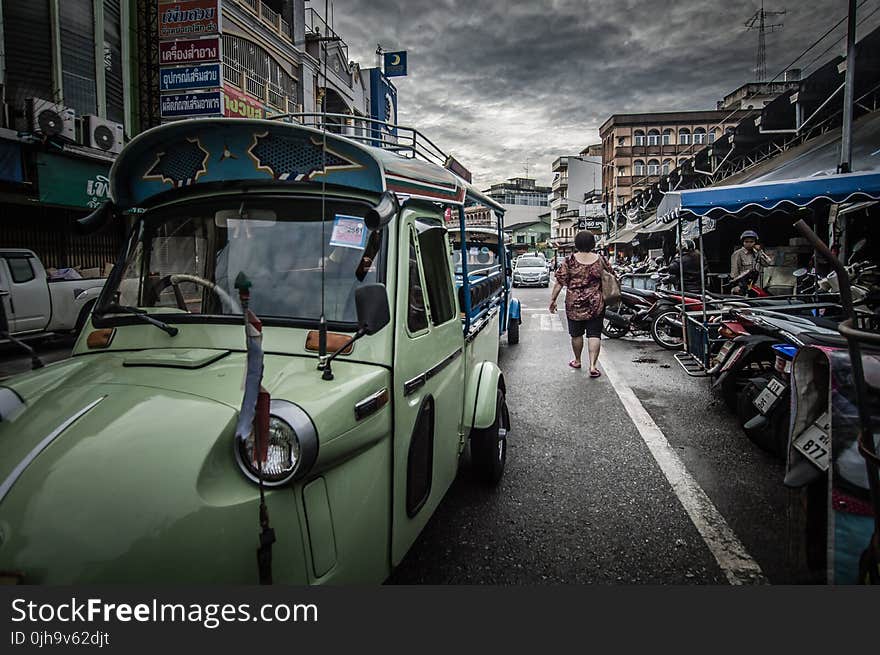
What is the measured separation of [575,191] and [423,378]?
77902 millimetres

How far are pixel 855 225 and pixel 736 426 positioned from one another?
9.98 m

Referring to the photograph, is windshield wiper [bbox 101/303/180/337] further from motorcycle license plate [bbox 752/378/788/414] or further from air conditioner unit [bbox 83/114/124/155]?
air conditioner unit [bbox 83/114/124/155]

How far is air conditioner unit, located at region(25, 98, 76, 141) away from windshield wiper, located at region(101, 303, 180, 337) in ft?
43.3

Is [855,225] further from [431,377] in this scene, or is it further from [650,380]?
[431,377]

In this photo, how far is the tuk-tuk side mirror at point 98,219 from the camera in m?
2.83

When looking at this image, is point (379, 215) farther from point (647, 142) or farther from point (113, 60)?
point (647, 142)

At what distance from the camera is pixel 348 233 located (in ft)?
7.66

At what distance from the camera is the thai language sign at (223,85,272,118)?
16.6 m

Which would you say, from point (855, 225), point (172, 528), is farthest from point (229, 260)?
point (855, 225)

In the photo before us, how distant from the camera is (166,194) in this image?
2730 millimetres

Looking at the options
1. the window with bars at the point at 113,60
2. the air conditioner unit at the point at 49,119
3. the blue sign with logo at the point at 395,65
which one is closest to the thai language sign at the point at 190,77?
the air conditioner unit at the point at 49,119

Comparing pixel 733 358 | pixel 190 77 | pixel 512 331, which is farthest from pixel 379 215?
pixel 190 77

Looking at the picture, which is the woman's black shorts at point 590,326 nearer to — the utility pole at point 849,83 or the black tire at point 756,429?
the black tire at point 756,429

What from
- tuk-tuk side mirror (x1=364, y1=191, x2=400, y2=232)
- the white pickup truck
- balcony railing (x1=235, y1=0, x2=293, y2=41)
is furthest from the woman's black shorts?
balcony railing (x1=235, y1=0, x2=293, y2=41)
